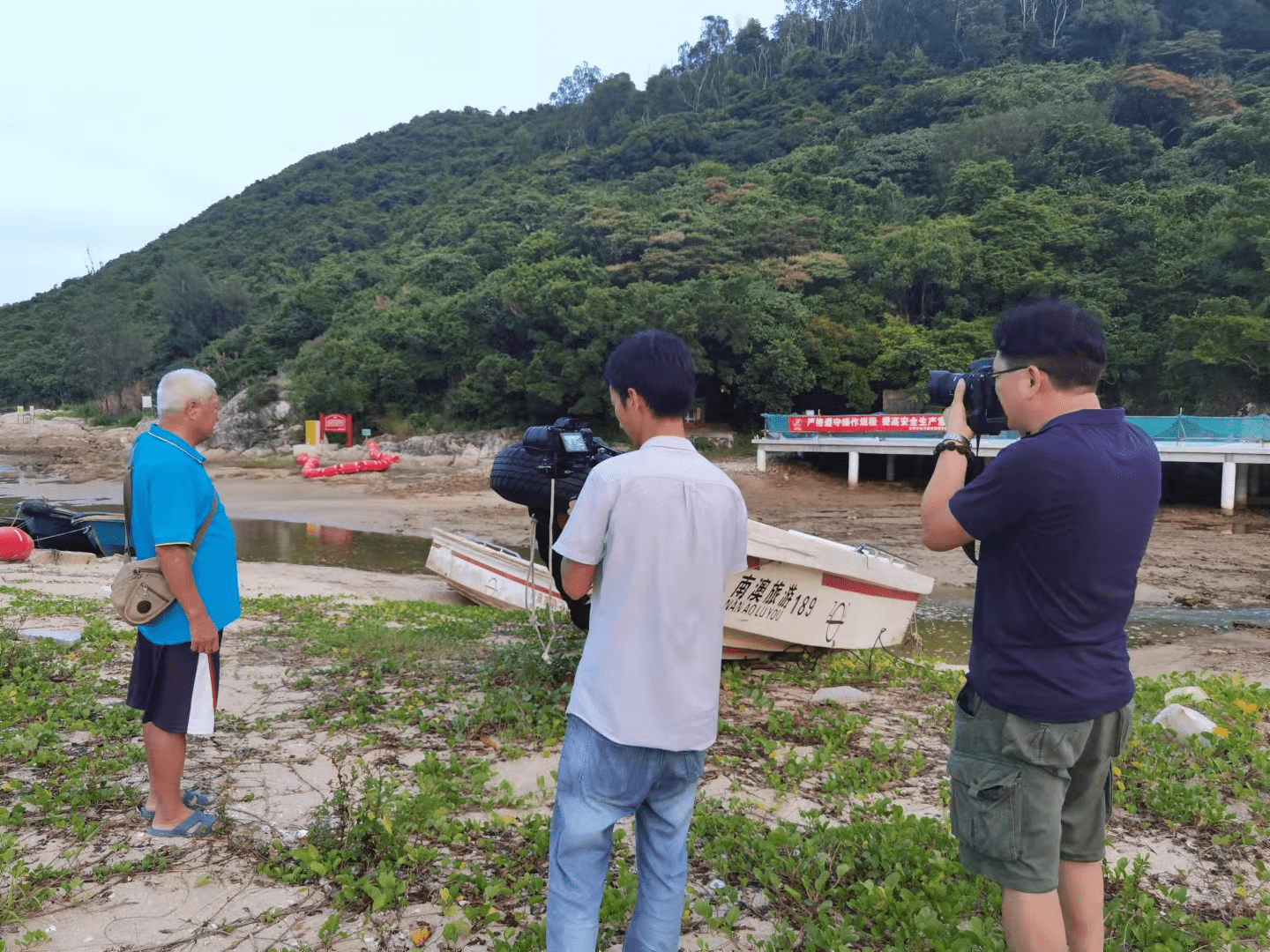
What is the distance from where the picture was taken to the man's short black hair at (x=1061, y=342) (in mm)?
2176

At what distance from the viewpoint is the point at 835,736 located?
4.61 m

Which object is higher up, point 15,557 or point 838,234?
point 838,234

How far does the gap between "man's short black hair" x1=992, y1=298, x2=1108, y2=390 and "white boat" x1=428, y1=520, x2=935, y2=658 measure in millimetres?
3490

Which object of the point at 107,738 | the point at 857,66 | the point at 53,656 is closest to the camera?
the point at 107,738

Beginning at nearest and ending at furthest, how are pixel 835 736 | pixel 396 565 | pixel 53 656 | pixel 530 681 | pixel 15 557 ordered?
pixel 835 736 < pixel 530 681 < pixel 53 656 < pixel 15 557 < pixel 396 565

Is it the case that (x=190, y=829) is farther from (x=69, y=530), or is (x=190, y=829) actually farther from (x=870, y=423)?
(x=870, y=423)

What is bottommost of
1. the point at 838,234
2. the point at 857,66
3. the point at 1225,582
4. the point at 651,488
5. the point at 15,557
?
the point at 1225,582

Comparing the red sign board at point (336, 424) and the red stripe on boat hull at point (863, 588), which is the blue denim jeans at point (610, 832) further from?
the red sign board at point (336, 424)

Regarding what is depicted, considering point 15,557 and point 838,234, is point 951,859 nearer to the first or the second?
point 15,557

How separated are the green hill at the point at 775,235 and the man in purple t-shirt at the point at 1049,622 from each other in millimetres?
30619

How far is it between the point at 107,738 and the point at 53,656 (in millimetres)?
2032

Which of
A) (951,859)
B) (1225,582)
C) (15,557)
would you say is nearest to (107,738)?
(951,859)

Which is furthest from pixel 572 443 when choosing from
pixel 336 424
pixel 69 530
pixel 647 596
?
pixel 336 424

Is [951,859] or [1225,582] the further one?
[1225,582]
